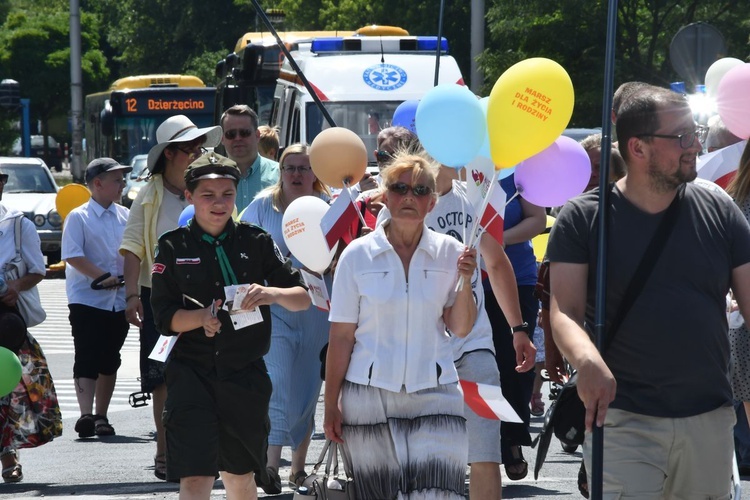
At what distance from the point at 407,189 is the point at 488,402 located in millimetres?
993

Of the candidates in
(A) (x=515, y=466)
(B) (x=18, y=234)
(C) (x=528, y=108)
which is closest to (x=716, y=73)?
(A) (x=515, y=466)

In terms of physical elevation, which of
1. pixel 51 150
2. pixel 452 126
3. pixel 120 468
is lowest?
pixel 51 150

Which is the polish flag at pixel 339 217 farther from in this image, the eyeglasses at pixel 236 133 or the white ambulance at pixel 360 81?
the white ambulance at pixel 360 81

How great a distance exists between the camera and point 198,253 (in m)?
5.98

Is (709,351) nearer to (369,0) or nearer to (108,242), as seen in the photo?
(108,242)

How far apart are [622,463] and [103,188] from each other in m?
6.34

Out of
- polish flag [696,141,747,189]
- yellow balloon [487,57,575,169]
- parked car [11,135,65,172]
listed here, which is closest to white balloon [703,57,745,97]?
polish flag [696,141,747,189]

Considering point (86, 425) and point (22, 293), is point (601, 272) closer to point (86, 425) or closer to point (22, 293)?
A: point (22, 293)

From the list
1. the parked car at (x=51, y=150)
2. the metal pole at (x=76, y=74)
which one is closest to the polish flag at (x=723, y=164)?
the metal pole at (x=76, y=74)

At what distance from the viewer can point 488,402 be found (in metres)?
5.70

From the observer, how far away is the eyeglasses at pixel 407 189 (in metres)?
5.31

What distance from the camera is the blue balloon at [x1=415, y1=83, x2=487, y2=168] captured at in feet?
18.7

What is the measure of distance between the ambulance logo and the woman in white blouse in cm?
972

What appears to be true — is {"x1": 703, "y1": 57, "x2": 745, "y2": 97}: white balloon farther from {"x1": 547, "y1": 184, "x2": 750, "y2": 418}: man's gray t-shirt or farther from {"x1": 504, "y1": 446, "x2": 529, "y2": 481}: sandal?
{"x1": 547, "y1": 184, "x2": 750, "y2": 418}: man's gray t-shirt
